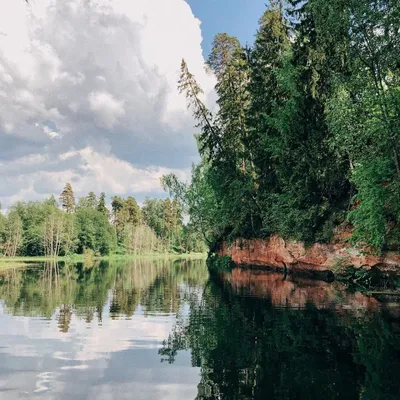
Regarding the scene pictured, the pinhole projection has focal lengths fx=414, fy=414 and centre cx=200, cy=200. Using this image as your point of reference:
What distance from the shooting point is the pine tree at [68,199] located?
126 m

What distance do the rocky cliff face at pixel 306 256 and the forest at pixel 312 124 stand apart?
0.75 metres

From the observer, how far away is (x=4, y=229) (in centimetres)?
8762

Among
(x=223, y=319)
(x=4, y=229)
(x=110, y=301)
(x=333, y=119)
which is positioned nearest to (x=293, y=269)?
(x=333, y=119)

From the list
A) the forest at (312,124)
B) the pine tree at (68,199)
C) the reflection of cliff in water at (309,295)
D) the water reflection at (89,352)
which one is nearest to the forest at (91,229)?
the pine tree at (68,199)

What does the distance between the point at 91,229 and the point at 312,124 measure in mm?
86245

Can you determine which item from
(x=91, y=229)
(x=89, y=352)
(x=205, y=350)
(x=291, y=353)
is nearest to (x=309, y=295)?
(x=291, y=353)

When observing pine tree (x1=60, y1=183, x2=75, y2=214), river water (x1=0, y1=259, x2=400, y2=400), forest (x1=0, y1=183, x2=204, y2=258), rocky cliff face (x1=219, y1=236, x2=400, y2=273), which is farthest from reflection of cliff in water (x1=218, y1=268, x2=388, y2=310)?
pine tree (x1=60, y1=183, x2=75, y2=214)

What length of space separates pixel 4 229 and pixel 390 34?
281 ft

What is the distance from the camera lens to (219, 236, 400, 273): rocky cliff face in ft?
75.6

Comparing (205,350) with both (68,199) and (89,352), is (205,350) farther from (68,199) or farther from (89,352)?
(68,199)

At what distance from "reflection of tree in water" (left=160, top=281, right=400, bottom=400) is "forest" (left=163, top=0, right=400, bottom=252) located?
9.52m

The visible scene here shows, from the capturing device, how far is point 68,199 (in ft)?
416

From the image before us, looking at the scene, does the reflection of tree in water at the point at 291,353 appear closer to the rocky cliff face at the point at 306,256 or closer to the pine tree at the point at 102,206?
the rocky cliff face at the point at 306,256

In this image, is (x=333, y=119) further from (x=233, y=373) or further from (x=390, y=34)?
(x=233, y=373)
